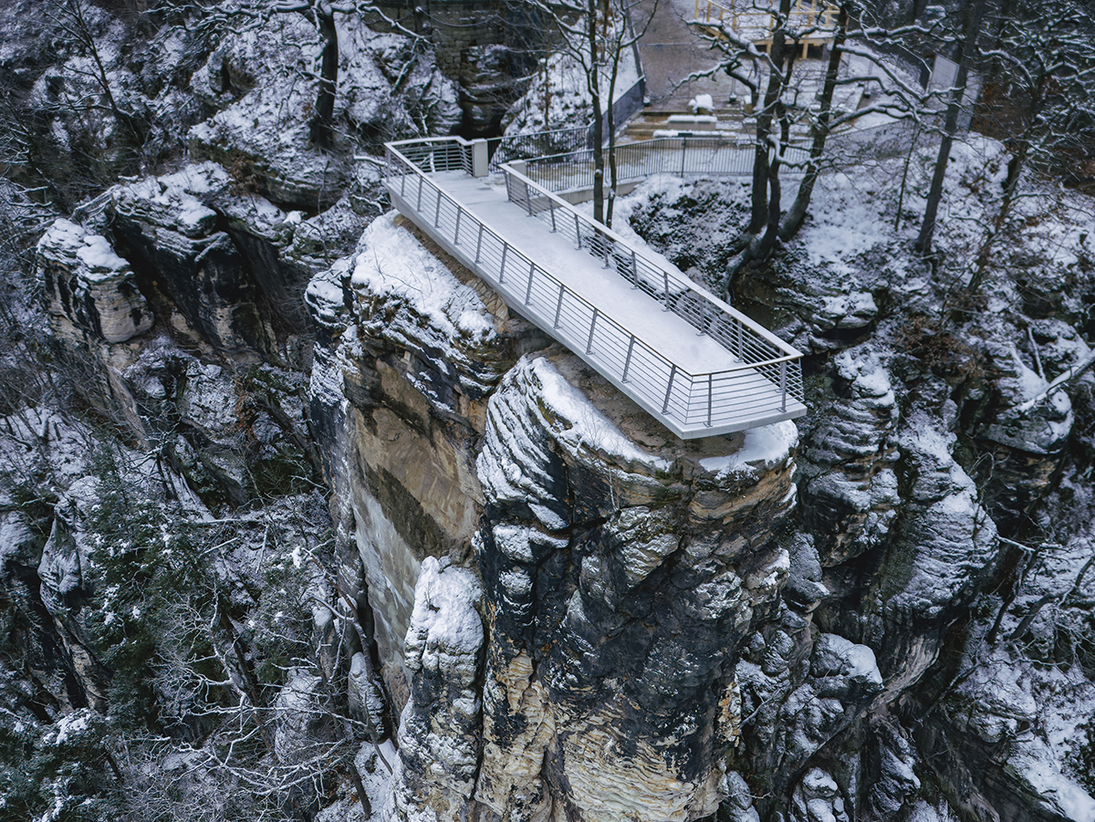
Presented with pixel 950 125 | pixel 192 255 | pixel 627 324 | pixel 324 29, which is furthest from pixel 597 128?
pixel 192 255

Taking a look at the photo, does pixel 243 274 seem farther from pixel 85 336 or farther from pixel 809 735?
pixel 809 735

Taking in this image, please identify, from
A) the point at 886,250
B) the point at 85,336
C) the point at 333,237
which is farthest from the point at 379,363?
the point at 85,336

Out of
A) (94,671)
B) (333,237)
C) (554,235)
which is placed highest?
(554,235)

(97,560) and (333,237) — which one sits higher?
(333,237)

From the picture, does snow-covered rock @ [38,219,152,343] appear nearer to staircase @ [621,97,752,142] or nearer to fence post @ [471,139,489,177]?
fence post @ [471,139,489,177]

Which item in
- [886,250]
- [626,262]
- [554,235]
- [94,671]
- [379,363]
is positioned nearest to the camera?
[626,262]

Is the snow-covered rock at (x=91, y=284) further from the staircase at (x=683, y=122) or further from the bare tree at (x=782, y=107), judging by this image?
the bare tree at (x=782, y=107)

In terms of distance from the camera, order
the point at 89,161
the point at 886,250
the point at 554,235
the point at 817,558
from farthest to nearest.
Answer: the point at 89,161 → the point at 886,250 → the point at 817,558 → the point at 554,235

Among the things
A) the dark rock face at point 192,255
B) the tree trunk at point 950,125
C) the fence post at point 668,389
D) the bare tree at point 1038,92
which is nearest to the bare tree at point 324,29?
the dark rock face at point 192,255

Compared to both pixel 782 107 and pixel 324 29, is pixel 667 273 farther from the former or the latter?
pixel 324 29
